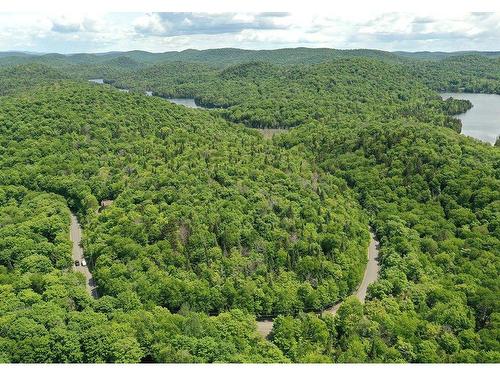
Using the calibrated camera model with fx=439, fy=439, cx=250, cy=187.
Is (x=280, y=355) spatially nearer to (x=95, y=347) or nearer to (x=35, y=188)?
(x=95, y=347)

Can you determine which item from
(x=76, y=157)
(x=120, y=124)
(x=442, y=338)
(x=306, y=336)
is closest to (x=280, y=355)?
(x=306, y=336)

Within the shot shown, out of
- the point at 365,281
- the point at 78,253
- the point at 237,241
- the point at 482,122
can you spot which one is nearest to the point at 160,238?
the point at 237,241

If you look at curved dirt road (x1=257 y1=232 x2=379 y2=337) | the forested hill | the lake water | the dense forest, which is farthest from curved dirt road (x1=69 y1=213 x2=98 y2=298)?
the lake water

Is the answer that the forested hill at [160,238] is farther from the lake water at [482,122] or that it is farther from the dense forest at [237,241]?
the lake water at [482,122]

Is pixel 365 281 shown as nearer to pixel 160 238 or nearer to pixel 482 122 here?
pixel 160 238

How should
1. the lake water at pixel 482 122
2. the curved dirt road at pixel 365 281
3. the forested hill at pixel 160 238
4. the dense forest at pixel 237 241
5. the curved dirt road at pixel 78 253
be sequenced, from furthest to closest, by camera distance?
the lake water at pixel 482 122 → the curved dirt road at pixel 78 253 → the curved dirt road at pixel 365 281 → the dense forest at pixel 237 241 → the forested hill at pixel 160 238

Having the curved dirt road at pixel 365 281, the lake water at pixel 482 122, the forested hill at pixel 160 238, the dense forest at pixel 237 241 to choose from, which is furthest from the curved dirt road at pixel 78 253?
the lake water at pixel 482 122

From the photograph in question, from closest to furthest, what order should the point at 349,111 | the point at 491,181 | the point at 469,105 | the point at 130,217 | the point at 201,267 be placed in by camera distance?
the point at 201,267, the point at 130,217, the point at 491,181, the point at 349,111, the point at 469,105
